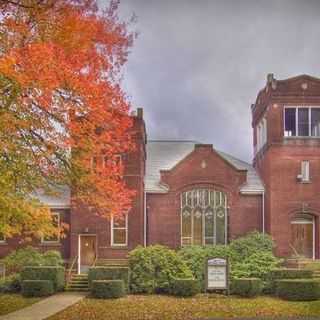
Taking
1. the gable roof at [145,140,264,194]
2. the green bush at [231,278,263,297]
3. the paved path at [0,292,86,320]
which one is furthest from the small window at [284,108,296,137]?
the paved path at [0,292,86,320]

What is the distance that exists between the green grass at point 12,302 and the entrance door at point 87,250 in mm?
7885

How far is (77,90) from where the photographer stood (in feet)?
62.8

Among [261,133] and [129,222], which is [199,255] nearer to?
[129,222]

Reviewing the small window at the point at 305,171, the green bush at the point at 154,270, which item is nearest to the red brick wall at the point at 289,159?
the small window at the point at 305,171

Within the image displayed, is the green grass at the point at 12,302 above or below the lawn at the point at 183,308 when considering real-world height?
above

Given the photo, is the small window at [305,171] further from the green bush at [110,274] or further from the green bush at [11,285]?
the green bush at [11,285]

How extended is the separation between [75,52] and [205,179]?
2303 centimetres

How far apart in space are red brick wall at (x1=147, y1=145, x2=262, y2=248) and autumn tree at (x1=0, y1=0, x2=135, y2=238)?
20332 mm

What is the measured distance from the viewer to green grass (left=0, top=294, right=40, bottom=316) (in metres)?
27.8

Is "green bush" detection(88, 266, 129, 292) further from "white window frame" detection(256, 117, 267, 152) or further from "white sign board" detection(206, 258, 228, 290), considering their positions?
"white window frame" detection(256, 117, 267, 152)

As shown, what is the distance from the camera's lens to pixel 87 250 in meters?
40.8

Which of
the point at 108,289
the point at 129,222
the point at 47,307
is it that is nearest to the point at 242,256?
the point at 129,222

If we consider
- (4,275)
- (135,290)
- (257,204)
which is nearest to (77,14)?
(135,290)

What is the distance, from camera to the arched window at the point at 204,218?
137 feet
